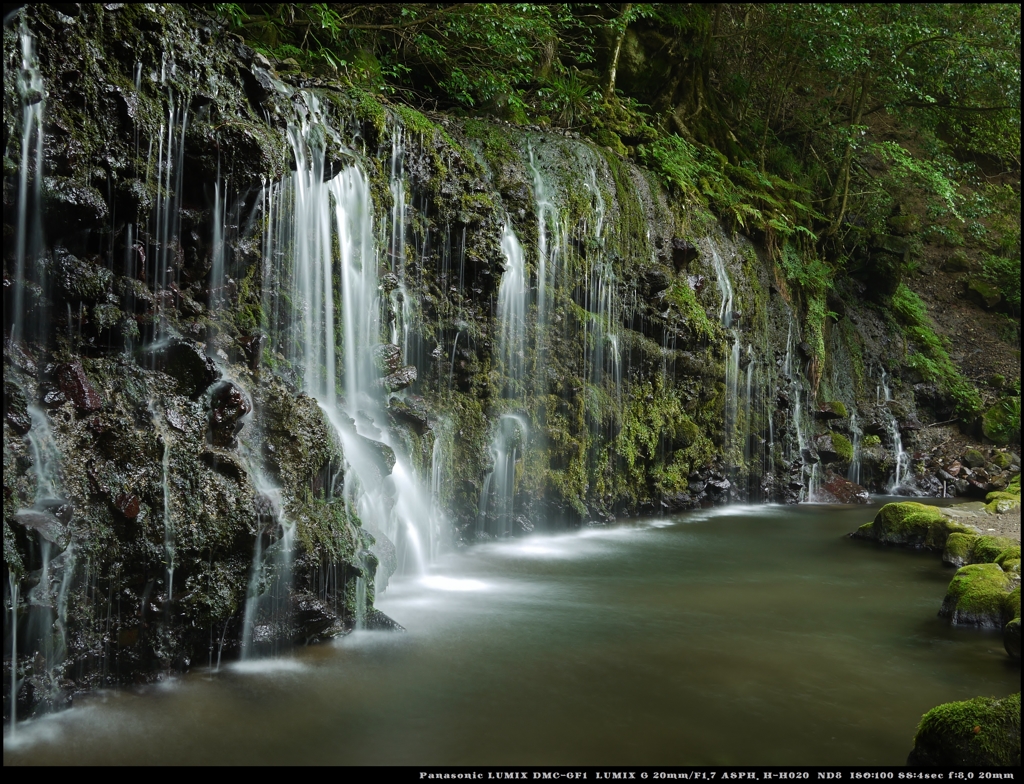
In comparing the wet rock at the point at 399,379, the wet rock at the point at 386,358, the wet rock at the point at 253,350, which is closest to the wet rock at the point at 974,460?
the wet rock at the point at 399,379

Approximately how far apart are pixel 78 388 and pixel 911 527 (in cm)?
1083

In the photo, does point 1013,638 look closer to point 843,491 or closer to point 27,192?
point 27,192

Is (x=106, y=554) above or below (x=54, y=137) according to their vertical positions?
below

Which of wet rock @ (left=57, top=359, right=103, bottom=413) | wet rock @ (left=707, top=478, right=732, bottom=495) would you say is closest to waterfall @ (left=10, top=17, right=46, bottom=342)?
wet rock @ (left=57, top=359, right=103, bottom=413)

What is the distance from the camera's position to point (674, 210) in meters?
14.4

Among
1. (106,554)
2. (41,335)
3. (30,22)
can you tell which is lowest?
(106,554)

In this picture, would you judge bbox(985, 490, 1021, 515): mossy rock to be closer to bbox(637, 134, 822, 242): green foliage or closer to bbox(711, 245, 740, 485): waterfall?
bbox(711, 245, 740, 485): waterfall

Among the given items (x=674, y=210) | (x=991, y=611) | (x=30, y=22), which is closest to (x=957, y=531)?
(x=991, y=611)

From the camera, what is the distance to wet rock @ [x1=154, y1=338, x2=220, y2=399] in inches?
234

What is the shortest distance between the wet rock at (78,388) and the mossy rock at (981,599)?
7.76 metres

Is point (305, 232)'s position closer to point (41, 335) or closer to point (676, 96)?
point (41, 335)

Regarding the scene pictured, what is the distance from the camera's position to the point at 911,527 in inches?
435

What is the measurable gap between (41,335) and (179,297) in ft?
4.26

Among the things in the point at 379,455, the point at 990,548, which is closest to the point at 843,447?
the point at 990,548
